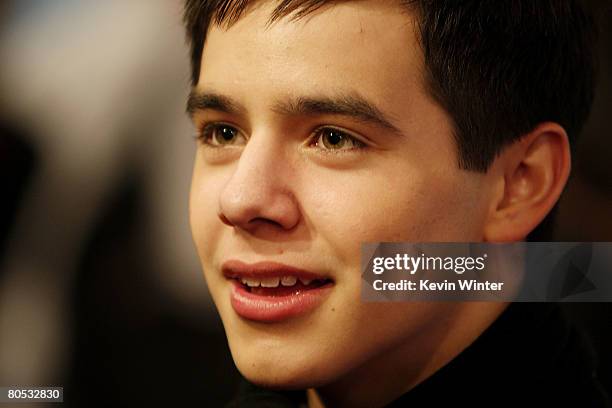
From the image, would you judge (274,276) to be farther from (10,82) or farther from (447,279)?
(10,82)

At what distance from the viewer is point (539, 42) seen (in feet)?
4.39

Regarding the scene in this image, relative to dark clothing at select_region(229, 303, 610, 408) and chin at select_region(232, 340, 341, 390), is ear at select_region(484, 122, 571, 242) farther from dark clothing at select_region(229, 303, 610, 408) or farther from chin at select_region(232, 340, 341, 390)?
chin at select_region(232, 340, 341, 390)

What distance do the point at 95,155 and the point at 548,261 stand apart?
91 centimetres

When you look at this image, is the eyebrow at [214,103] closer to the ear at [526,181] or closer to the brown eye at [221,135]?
the brown eye at [221,135]

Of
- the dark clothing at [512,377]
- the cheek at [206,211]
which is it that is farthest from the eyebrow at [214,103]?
the dark clothing at [512,377]

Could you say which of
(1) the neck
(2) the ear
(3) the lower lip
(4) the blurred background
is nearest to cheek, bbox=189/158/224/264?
(3) the lower lip

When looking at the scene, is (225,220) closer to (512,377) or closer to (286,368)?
(286,368)

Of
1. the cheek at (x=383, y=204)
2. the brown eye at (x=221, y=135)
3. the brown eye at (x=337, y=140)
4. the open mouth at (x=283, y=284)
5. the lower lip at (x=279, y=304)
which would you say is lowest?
the lower lip at (x=279, y=304)

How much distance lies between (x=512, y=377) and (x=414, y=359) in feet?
0.54

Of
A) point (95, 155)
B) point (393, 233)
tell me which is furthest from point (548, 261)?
point (95, 155)

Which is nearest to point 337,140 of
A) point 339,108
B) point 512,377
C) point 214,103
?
point 339,108

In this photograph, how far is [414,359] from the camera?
1390 millimetres

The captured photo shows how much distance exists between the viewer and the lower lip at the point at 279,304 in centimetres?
133

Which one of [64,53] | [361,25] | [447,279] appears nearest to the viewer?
[361,25]
